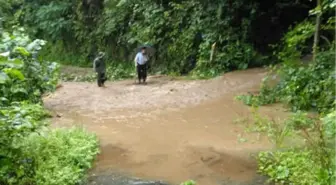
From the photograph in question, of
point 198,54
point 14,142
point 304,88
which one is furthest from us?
point 198,54

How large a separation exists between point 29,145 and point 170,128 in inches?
140

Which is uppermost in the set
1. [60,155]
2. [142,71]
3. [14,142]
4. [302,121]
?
[142,71]

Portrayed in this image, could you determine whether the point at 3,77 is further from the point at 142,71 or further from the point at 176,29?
the point at 176,29

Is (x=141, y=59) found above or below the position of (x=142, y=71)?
above

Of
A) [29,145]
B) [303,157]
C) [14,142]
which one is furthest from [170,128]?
[14,142]

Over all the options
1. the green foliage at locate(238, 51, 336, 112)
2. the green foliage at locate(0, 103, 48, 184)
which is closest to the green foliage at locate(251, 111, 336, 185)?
the green foliage at locate(238, 51, 336, 112)

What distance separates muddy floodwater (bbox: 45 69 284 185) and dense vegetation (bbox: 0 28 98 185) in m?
0.38

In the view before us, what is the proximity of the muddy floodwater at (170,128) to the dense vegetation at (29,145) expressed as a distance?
38 cm

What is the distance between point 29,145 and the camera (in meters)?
6.15

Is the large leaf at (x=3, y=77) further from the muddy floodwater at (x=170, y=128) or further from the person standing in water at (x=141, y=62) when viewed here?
the person standing in water at (x=141, y=62)

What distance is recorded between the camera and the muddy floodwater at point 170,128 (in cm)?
668

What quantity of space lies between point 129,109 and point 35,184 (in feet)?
18.4

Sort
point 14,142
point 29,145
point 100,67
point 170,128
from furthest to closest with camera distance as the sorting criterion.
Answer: point 100,67 → point 170,128 → point 29,145 → point 14,142

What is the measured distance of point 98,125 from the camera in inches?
376
